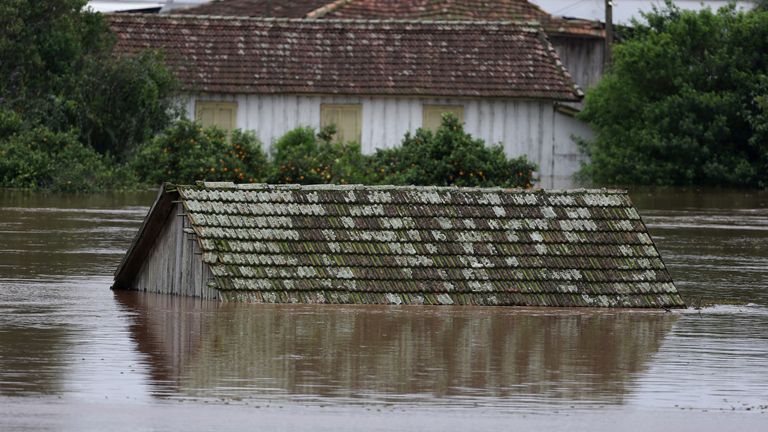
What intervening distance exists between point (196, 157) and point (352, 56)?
885 cm

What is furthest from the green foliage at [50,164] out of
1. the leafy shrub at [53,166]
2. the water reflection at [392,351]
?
the water reflection at [392,351]

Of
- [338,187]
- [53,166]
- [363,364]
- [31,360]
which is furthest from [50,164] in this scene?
[363,364]

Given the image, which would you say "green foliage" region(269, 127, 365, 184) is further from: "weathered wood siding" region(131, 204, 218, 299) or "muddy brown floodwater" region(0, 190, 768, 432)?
"weathered wood siding" region(131, 204, 218, 299)

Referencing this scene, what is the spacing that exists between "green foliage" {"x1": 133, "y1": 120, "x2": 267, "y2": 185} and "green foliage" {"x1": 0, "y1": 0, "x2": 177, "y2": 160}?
1.76m

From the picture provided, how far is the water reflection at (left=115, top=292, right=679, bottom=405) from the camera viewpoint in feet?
33.9

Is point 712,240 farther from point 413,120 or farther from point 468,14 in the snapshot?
point 468,14

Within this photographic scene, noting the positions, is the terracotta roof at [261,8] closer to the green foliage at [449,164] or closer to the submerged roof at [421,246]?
the green foliage at [449,164]

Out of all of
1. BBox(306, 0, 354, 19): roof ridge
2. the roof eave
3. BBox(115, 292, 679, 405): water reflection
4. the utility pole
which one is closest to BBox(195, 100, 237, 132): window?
BBox(306, 0, 354, 19): roof ridge

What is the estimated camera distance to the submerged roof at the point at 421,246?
551 inches

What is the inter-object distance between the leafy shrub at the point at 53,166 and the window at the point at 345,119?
25.0 ft

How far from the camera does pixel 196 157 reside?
31156 millimetres

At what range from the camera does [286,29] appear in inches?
1569

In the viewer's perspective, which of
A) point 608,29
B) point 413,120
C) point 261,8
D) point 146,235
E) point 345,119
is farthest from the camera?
point 261,8

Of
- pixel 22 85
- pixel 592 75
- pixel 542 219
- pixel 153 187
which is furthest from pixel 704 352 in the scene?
pixel 592 75
